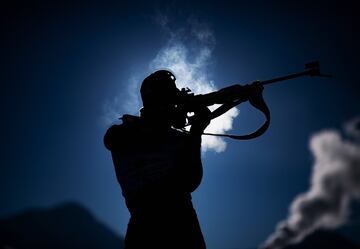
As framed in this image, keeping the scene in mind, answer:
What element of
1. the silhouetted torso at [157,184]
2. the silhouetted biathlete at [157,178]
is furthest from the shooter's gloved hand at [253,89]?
the silhouetted torso at [157,184]

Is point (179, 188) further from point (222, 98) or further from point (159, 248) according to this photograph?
point (222, 98)

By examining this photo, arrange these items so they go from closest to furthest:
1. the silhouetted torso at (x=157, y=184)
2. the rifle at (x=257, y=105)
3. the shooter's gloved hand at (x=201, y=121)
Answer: the silhouetted torso at (x=157, y=184) → the shooter's gloved hand at (x=201, y=121) → the rifle at (x=257, y=105)

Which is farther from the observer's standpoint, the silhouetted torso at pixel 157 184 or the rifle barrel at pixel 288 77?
the rifle barrel at pixel 288 77

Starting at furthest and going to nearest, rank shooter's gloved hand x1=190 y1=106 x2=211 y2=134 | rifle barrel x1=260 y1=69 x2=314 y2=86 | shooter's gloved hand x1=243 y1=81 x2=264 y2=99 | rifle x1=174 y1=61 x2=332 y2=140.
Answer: rifle barrel x1=260 y1=69 x2=314 y2=86 < shooter's gloved hand x1=243 y1=81 x2=264 y2=99 < rifle x1=174 y1=61 x2=332 y2=140 < shooter's gloved hand x1=190 y1=106 x2=211 y2=134

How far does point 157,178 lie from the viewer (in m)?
2.64

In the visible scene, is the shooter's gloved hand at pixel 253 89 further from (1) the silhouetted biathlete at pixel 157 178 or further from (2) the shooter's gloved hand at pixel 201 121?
(1) the silhouetted biathlete at pixel 157 178

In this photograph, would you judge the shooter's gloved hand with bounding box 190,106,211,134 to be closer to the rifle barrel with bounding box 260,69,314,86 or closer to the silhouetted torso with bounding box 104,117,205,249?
the silhouetted torso with bounding box 104,117,205,249

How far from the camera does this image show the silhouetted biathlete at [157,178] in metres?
2.56

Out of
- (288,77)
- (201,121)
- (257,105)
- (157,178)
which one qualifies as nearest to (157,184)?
(157,178)

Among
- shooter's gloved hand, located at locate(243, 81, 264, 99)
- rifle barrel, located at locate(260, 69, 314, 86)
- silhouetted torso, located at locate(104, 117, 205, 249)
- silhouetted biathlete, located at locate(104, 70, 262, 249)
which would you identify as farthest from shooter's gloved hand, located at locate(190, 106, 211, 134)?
rifle barrel, located at locate(260, 69, 314, 86)

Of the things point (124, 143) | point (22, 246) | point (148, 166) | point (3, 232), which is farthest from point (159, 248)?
point (3, 232)

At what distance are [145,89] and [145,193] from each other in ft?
4.54

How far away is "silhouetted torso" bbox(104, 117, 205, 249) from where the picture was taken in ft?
8.38

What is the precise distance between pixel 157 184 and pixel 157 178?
0.06 meters
